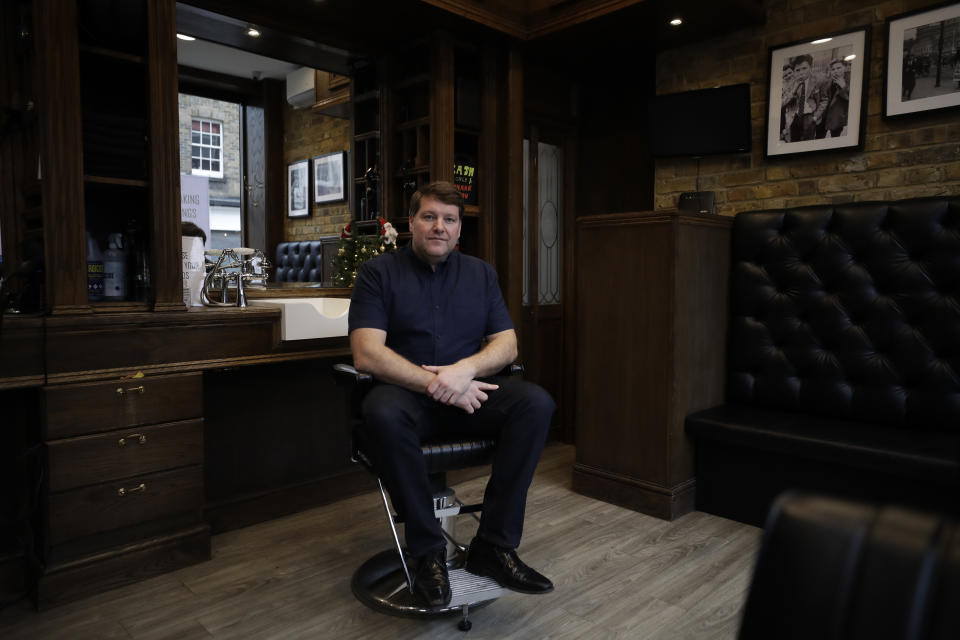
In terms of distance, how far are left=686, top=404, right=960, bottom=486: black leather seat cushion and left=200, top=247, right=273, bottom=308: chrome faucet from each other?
2.15 metres

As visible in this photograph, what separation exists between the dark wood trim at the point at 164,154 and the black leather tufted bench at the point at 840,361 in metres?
2.33

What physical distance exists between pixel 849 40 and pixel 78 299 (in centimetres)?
348

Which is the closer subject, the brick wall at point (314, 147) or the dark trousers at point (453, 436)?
the dark trousers at point (453, 436)

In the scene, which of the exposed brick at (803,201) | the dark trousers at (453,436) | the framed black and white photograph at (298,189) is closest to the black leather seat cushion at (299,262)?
the framed black and white photograph at (298,189)

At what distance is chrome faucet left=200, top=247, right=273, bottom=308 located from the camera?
2832 mm

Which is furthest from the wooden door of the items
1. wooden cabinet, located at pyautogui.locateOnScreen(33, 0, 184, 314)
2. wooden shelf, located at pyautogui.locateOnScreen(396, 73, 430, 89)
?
wooden cabinet, located at pyautogui.locateOnScreen(33, 0, 184, 314)

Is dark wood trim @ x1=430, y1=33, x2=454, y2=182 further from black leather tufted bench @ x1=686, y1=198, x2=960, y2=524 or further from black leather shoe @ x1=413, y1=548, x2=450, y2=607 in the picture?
black leather shoe @ x1=413, y1=548, x2=450, y2=607

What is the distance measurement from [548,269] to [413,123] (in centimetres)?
135

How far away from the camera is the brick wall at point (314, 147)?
3342mm

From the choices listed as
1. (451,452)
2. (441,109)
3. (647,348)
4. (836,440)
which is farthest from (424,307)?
(836,440)

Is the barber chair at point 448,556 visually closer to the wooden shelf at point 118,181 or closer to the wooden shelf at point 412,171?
the wooden shelf at point 118,181

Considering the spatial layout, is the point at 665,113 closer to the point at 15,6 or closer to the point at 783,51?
the point at 783,51

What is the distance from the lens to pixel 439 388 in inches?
85.0

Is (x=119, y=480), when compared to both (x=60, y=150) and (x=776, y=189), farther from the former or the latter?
(x=776, y=189)
